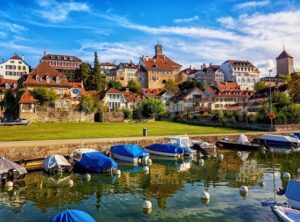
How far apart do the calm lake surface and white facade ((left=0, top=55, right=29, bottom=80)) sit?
366 feet

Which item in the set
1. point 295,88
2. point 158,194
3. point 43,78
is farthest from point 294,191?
point 295,88

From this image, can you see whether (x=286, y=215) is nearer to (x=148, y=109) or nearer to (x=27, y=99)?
(x=27, y=99)

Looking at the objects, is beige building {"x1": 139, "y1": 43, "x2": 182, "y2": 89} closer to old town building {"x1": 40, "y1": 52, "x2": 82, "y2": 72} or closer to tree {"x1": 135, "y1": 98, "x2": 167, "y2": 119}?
old town building {"x1": 40, "y1": 52, "x2": 82, "y2": 72}

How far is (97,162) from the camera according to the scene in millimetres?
31547

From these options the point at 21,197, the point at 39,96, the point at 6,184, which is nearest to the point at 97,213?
the point at 21,197

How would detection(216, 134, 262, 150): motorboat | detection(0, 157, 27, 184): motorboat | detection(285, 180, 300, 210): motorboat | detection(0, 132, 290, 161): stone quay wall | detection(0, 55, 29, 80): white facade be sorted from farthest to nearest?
detection(0, 55, 29, 80): white facade, detection(216, 134, 262, 150): motorboat, detection(0, 132, 290, 161): stone quay wall, detection(0, 157, 27, 184): motorboat, detection(285, 180, 300, 210): motorboat

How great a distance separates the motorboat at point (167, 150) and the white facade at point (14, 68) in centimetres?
10510

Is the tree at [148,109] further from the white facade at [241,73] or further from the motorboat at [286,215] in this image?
the white facade at [241,73]

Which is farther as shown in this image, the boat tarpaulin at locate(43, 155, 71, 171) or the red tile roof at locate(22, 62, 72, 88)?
the red tile roof at locate(22, 62, 72, 88)

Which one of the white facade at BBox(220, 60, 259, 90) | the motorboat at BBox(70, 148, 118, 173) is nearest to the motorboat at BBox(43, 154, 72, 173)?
Result: the motorboat at BBox(70, 148, 118, 173)

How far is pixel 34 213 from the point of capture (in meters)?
20.2

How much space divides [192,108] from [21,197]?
8299 centimetres

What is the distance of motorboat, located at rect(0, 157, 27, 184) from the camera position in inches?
1081

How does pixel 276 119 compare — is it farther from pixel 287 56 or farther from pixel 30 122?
pixel 287 56
